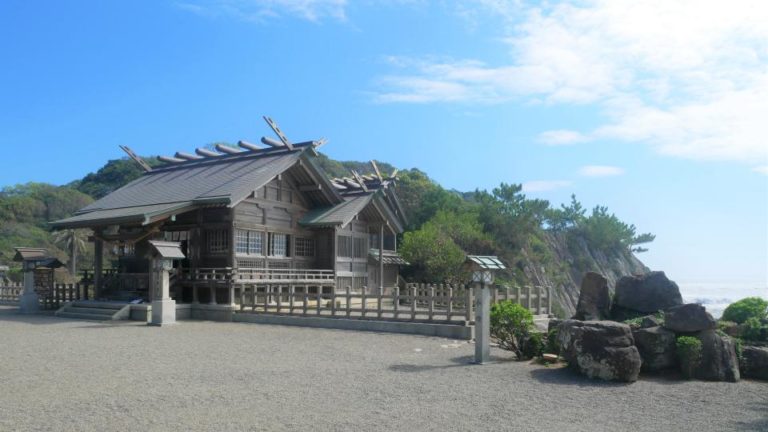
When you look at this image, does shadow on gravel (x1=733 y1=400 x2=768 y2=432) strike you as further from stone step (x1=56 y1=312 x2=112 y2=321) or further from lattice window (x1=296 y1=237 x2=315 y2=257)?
lattice window (x1=296 y1=237 x2=315 y2=257)

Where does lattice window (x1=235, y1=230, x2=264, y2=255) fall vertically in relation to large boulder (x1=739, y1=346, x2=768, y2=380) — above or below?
above

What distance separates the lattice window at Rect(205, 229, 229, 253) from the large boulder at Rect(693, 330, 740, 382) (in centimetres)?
1721

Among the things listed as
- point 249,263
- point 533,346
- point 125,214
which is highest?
point 125,214

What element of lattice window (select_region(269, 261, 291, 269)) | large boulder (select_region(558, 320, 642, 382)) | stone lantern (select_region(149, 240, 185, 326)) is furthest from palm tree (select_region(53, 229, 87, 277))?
large boulder (select_region(558, 320, 642, 382))

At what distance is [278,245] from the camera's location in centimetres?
2606

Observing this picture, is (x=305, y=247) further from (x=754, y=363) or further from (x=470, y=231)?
→ (x=754, y=363)

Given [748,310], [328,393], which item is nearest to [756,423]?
[328,393]

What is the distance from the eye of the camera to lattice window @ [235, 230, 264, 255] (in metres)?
24.0

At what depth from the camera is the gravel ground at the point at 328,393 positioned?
292 inches

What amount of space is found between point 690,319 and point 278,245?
1828 centimetres

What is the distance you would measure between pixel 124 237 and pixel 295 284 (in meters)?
6.82

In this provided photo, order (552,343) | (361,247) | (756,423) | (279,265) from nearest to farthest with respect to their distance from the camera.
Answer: (756,423) → (552,343) → (279,265) → (361,247)

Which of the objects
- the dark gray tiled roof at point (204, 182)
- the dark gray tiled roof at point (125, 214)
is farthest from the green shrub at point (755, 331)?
the dark gray tiled roof at point (125, 214)

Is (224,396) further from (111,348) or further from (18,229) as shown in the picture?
(18,229)
